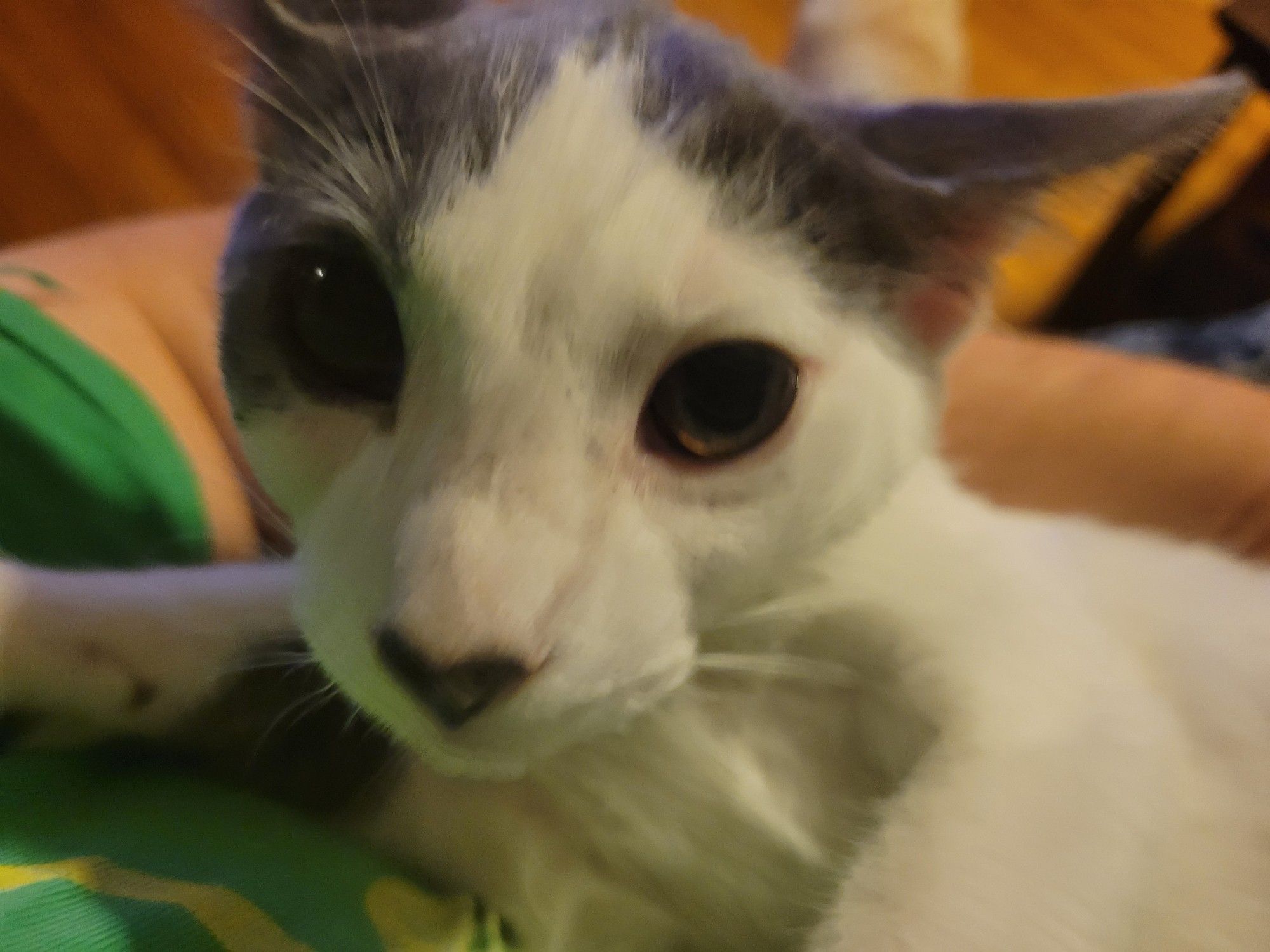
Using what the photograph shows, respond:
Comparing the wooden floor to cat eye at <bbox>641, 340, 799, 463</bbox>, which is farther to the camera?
the wooden floor

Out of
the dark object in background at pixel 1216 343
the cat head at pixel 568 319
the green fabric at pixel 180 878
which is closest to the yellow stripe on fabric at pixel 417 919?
the green fabric at pixel 180 878

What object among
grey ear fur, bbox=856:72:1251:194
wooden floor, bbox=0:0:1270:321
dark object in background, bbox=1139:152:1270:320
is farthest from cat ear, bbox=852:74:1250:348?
dark object in background, bbox=1139:152:1270:320

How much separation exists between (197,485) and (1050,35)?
187 cm

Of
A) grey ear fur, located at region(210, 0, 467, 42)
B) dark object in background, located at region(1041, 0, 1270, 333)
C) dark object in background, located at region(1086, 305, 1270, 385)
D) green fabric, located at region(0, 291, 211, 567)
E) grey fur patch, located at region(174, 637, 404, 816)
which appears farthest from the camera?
dark object in background, located at region(1041, 0, 1270, 333)

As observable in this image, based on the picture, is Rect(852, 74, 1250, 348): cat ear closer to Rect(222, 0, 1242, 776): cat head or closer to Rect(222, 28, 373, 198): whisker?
Rect(222, 0, 1242, 776): cat head

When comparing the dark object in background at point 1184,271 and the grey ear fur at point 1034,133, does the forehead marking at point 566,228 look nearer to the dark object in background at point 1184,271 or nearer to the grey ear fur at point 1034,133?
the grey ear fur at point 1034,133

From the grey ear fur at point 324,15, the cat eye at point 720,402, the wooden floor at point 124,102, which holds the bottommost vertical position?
the cat eye at point 720,402

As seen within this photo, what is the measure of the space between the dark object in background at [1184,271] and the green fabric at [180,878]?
1406mm

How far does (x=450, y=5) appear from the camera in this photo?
1.77 feet

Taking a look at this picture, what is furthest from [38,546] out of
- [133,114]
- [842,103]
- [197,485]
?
[133,114]

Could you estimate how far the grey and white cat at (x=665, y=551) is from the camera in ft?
1.34

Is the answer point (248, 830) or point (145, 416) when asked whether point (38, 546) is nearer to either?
point (145, 416)

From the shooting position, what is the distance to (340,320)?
1.52ft

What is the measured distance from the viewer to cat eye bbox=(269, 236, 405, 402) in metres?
0.45
